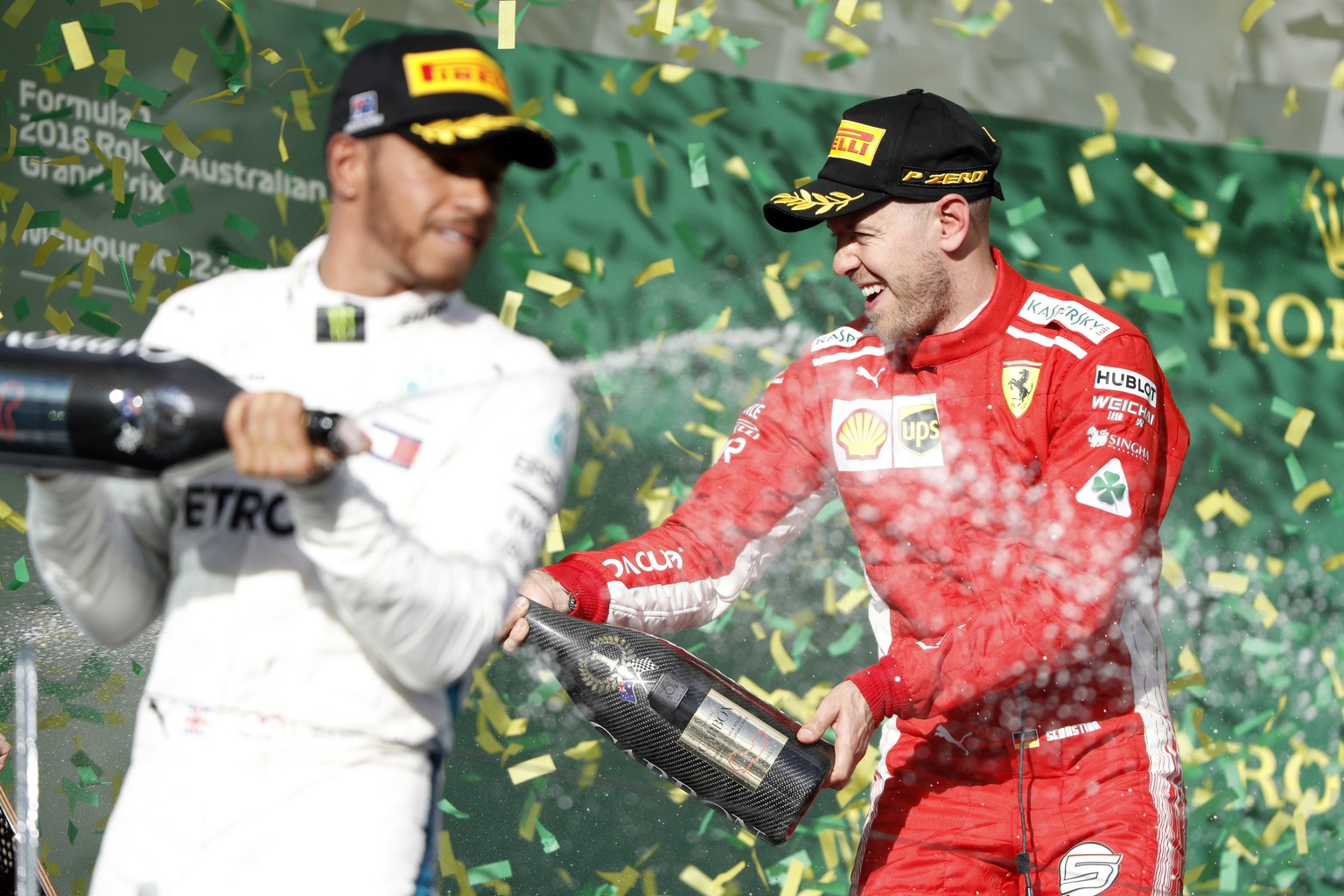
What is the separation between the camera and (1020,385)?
2.52 m

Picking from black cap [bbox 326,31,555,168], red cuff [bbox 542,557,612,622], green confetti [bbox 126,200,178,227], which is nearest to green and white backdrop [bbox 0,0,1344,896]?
green confetti [bbox 126,200,178,227]

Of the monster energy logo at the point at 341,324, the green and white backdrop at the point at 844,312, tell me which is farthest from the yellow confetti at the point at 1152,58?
the monster energy logo at the point at 341,324

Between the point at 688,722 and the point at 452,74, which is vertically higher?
the point at 452,74

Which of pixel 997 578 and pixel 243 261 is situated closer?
pixel 997 578

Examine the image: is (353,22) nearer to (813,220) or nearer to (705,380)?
(705,380)

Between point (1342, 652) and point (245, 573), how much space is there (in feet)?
11.0

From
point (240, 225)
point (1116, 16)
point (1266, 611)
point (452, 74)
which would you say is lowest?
point (1266, 611)

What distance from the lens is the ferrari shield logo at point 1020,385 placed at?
251 centimetres

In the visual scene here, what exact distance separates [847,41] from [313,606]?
2900mm

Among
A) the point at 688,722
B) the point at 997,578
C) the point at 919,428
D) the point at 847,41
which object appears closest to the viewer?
the point at 688,722

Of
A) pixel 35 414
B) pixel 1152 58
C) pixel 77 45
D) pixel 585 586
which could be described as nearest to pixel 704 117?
pixel 1152 58

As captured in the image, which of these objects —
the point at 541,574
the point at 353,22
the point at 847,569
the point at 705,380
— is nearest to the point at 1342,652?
the point at 847,569

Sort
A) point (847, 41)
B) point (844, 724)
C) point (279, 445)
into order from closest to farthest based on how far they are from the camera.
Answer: point (279, 445) → point (844, 724) → point (847, 41)

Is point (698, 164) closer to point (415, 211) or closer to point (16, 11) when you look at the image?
point (16, 11)
